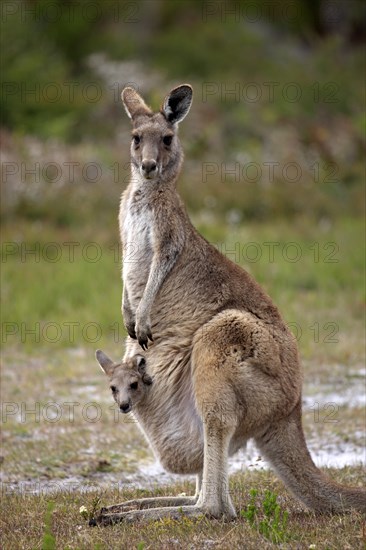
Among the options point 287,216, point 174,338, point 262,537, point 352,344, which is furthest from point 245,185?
point 262,537

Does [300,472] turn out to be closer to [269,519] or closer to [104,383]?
[269,519]

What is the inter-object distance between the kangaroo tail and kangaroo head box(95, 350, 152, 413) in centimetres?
75

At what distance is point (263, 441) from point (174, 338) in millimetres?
802

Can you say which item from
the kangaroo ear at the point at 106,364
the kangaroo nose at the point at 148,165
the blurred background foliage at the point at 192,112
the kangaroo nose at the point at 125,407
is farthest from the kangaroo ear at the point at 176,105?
the blurred background foliage at the point at 192,112

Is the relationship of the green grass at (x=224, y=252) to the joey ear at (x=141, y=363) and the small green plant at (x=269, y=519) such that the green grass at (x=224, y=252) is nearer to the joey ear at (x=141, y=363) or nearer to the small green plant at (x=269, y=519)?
the joey ear at (x=141, y=363)

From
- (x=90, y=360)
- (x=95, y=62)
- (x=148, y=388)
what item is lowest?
(x=90, y=360)

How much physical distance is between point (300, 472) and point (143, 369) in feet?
3.62

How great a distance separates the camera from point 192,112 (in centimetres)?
1742

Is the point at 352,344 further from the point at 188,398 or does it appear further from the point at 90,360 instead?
the point at 188,398

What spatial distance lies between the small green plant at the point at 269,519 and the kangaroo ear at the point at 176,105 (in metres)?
2.42

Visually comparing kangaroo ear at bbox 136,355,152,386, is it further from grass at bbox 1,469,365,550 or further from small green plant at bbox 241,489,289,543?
small green plant at bbox 241,489,289,543

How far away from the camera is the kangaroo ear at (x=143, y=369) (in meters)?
5.55

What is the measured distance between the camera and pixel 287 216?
15.1 meters

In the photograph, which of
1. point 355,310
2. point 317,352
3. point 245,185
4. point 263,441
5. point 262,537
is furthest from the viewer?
point 245,185
